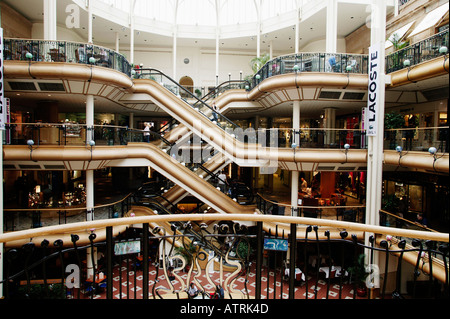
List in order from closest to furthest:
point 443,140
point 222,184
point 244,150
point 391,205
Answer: point 443,140, point 391,205, point 244,150, point 222,184

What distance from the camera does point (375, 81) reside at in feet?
45.0

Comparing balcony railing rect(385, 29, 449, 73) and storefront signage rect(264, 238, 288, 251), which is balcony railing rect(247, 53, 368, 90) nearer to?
balcony railing rect(385, 29, 449, 73)

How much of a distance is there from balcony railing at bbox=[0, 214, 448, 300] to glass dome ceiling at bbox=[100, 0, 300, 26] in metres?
19.1

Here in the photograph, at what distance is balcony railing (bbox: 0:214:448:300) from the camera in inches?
110

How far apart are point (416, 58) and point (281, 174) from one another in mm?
15672

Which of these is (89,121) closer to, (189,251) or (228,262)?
(189,251)

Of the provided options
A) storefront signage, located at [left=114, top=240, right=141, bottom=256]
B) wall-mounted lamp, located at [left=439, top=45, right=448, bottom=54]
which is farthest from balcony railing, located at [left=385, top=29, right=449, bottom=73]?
storefront signage, located at [left=114, top=240, right=141, bottom=256]

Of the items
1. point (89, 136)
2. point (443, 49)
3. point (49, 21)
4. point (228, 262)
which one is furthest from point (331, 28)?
point (228, 262)

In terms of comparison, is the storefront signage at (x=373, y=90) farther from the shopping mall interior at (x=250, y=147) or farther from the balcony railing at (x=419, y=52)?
the balcony railing at (x=419, y=52)

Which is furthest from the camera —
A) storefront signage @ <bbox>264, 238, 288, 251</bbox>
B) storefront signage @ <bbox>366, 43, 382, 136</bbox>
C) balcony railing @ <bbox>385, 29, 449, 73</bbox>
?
storefront signage @ <bbox>366, 43, 382, 136</bbox>

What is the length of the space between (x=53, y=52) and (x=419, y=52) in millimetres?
16304

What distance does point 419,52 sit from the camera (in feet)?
41.2
